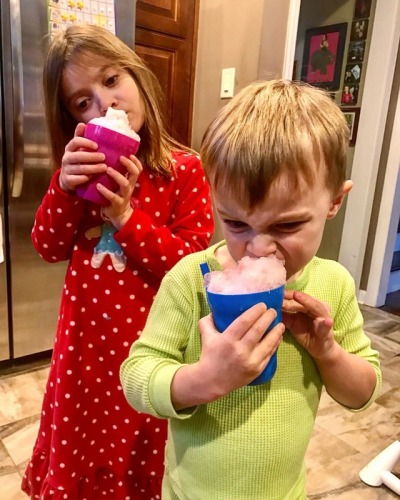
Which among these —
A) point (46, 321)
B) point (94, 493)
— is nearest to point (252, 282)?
point (94, 493)

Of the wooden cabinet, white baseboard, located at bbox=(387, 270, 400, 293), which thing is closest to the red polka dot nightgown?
the wooden cabinet

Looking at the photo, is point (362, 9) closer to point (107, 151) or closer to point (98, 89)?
point (98, 89)

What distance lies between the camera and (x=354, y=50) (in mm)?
3068

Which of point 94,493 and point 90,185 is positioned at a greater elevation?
point 90,185

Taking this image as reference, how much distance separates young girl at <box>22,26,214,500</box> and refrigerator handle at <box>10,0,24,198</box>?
88 cm

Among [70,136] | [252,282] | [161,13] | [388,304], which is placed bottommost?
[388,304]

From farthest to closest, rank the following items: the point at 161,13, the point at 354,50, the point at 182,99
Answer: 1. the point at 354,50
2. the point at 182,99
3. the point at 161,13

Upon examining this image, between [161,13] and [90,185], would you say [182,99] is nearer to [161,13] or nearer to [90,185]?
[161,13]

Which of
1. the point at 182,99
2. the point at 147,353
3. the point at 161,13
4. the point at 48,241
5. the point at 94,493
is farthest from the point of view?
the point at 182,99

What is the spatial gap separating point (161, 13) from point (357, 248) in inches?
73.5

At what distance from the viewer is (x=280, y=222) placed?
0.54 metres

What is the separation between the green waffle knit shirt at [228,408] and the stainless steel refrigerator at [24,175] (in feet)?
4.35

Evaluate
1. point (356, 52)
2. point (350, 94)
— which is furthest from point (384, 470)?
point (356, 52)

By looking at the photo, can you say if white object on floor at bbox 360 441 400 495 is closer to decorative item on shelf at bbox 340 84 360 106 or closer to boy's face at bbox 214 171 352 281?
boy's face at bbox 214 171 352 281
